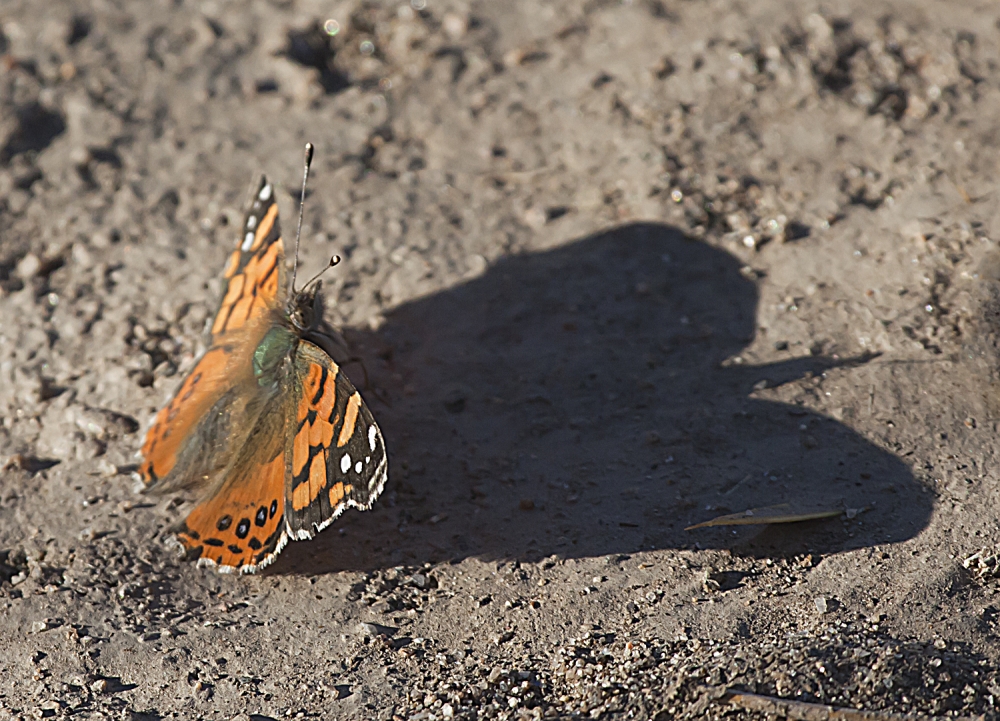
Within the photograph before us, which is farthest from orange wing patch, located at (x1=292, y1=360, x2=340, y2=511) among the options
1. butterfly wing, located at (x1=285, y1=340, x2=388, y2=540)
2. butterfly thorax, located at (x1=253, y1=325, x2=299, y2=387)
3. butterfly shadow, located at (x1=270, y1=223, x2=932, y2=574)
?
butterfly shadow, located at (x1=270, y1=223, x2=932, y2=574)

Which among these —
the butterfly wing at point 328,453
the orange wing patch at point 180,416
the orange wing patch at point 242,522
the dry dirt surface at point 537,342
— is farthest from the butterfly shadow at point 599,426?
the orange wing patch at point 180,416

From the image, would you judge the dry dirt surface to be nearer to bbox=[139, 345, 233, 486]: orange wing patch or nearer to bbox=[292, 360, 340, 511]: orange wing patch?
bbox=[139, 345, 233, 486]: orange wing patch

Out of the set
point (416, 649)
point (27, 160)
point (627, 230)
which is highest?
point (27, 160)

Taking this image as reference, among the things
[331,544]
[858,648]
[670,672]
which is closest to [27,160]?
[331,544]

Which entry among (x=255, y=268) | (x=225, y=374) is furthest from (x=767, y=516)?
(x=255, y=268)

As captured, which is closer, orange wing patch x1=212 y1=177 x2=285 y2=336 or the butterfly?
the butterfly

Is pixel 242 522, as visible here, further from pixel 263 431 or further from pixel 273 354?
pixel 273 354

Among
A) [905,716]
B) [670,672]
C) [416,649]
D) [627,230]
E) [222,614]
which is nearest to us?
[905,716]

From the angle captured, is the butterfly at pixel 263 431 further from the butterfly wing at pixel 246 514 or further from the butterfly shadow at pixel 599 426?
the butterfly shadow at pixel 599 426

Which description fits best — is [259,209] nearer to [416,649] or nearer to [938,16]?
[416,649]
